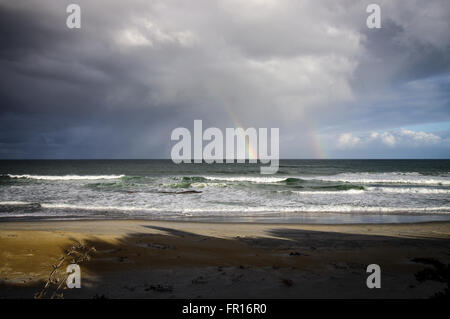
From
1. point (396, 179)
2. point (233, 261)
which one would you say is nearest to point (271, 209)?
point (233, 261)

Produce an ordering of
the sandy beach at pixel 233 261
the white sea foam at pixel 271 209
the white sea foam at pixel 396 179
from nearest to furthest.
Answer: the sandy beach at pixel 233 261, the white sea foam at pixel 271 209, the white sea foam at pixel 396 179

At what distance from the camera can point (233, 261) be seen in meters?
6.64

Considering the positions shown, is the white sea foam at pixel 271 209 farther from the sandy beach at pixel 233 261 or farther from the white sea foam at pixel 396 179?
the white sea foam at pixel 396 179

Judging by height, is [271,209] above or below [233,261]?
below

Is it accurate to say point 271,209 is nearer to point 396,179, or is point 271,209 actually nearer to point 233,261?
point 233,261

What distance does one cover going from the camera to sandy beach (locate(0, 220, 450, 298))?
15.8ft

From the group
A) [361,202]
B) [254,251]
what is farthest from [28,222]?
[361,202]

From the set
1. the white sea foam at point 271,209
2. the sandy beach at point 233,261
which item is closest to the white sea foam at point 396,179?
the white sea foam at point 271,209

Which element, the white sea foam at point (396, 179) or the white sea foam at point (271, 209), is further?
the white sea foam at point (396, 179)

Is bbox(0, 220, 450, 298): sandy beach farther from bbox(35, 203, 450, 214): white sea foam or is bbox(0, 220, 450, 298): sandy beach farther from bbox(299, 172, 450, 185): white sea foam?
bbox(299, 172, 450, 185): white sea foam

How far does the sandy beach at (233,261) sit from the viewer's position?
482 centimetres

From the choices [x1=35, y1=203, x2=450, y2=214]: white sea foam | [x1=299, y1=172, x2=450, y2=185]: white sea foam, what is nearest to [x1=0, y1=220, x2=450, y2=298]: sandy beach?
[x1=35, y1=203, x2=450, y2=214]: white sea foam
